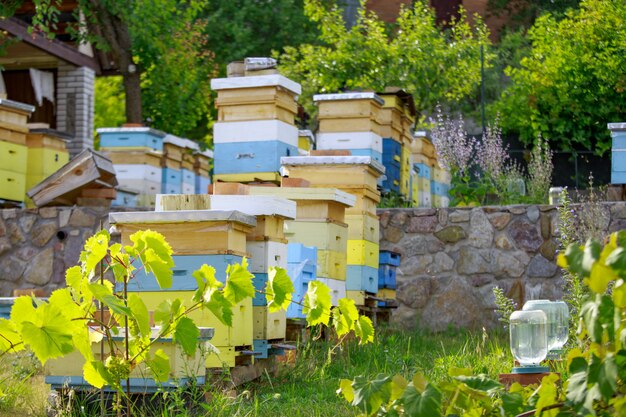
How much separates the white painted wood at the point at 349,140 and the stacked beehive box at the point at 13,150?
2.97 m

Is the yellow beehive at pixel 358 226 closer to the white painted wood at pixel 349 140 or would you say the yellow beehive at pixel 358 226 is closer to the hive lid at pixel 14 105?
the white painted wood at pixel 349 140

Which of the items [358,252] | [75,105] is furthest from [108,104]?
[358,252]

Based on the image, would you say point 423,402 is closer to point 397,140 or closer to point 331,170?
point 331,170

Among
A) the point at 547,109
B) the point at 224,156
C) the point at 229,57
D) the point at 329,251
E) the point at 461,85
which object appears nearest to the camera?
the point at 329,251

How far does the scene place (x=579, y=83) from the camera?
13.6 metres

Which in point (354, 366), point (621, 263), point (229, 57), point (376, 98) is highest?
point (229, 57)

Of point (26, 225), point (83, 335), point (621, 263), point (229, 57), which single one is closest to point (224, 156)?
point (26, 225)

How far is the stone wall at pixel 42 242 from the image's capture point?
9.43m

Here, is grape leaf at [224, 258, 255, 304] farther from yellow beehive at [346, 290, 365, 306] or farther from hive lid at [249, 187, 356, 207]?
yellow beehive at [346, 290, 365, 306]

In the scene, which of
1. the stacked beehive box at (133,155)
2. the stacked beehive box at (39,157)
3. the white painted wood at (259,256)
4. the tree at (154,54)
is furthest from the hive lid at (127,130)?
the white painted wood at (259,256)

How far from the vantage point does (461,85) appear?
1625cm

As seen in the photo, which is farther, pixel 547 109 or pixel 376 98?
pixel 547 109

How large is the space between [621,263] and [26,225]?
813cm

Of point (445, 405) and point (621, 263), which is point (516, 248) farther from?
point (621, 263)
